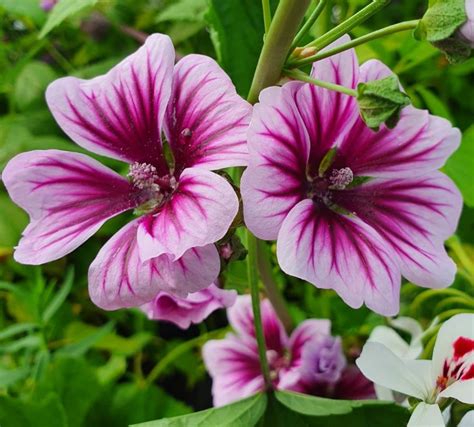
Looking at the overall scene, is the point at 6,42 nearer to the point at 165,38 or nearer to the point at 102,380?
the point at 102,380

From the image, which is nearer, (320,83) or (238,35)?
(320,83)

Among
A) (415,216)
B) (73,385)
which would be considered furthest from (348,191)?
(73,385)

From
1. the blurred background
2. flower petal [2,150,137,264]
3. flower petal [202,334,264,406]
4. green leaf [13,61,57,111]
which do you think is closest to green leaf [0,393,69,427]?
the blurred background

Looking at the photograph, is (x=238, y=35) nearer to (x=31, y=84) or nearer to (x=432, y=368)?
(x=432, y=368)

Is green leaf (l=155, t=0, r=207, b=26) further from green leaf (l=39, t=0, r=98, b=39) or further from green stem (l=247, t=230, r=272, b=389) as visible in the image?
green stem (l=247, t=230, r=272, b=389)

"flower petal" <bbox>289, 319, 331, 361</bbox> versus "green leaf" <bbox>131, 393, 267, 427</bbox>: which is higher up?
"green leaf" <bbox>131, 393, 267, 427</bbox>

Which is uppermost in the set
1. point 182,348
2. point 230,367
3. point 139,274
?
point 139,274

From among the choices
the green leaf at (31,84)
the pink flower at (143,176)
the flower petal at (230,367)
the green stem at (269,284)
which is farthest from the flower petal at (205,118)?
the green leaf at (31,84)

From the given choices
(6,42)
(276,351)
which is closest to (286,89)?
(276,351)
